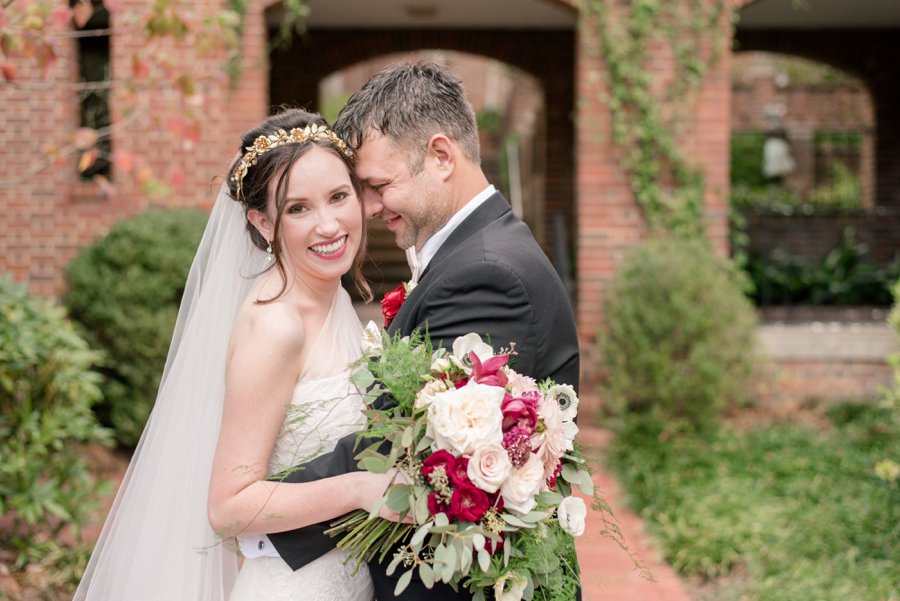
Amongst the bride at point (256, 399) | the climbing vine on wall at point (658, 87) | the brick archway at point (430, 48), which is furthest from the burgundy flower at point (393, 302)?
the brick archway at point (430, 48)

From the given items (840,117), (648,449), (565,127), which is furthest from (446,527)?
(840,117)

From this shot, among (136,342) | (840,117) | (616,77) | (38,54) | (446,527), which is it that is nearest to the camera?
(446,527)

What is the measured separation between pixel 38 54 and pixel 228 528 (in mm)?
3203

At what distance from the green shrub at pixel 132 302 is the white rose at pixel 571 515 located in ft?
16.5

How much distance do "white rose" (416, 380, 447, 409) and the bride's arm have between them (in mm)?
346

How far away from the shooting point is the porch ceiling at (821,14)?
10172mm

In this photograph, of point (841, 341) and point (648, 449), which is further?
point (841, 341)

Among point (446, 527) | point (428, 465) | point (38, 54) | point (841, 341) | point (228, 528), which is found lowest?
point (841, 341)

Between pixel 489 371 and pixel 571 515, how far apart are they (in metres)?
0.40

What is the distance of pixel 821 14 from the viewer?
10.8 m

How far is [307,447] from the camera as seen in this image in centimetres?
241

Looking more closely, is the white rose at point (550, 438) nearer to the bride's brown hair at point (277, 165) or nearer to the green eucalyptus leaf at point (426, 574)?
the green eucalyptus leaf at point (426, 574)

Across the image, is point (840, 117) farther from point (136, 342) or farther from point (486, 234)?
point (486, 234)

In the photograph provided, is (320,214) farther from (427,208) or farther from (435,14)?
(435,14)
